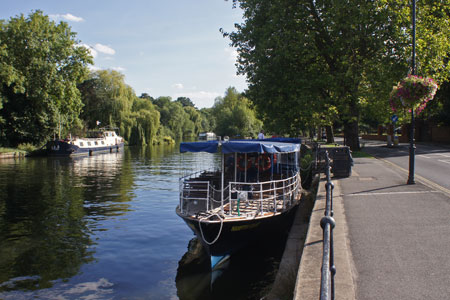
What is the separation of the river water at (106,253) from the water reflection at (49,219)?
0.10 feet

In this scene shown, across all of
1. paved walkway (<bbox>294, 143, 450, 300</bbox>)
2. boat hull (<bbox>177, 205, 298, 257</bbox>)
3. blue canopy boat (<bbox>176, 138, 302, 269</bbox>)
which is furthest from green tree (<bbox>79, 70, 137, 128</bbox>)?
paved walkway (<bbox>294, 143, 450, 300</bbox>)

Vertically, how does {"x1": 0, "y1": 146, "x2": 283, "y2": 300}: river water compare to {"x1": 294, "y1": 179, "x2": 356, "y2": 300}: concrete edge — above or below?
below

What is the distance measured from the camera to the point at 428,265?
651cm

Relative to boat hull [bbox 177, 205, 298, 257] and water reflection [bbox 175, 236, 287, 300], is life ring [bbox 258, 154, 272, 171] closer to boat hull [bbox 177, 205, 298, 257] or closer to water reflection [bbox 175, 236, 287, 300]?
boat hull [bbox 177, 205, 298, 257]

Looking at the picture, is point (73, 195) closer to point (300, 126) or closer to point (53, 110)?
point (300, 126)

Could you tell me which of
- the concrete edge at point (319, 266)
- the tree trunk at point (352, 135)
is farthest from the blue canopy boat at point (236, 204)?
the tree trunk at point (352, 135)

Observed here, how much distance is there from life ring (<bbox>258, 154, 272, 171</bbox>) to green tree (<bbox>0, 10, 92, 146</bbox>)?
35.9 m

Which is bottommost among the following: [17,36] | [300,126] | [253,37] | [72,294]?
[72,294]

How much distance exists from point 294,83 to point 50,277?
2101 centimetres

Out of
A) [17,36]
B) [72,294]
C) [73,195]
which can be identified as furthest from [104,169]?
[72,294]

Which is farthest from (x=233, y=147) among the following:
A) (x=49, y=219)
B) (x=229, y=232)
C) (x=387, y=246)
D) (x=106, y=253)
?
(x=49, y=219)

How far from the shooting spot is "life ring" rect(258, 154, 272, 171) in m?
15.1

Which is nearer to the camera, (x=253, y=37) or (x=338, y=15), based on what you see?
(x=338, y=15)

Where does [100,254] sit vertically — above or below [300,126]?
below
